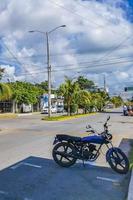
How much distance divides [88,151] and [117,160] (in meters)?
0.87

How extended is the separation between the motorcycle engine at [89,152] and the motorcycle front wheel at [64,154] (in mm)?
348

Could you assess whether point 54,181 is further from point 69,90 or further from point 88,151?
→ point 69,90

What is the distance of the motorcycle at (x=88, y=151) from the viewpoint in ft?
32.0

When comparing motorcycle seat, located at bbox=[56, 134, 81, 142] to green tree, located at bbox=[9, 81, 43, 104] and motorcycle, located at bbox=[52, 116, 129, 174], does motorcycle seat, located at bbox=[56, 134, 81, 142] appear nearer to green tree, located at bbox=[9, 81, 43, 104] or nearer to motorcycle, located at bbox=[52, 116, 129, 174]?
motorcycle, located at bbox=[52, 116, 129, 174]

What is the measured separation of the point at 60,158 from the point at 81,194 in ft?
10.1

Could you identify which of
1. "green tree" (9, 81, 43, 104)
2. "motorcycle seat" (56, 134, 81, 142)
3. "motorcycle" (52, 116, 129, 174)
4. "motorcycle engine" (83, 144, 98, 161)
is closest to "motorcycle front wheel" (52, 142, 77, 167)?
"motorcycle" (52, 116, 129, 174)

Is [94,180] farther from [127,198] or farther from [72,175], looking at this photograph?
[127,198]

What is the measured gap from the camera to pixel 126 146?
15305mm

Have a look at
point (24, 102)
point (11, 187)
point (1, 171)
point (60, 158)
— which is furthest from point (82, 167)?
point (24, 102)

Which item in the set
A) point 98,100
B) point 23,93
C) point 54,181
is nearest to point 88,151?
point 54,181

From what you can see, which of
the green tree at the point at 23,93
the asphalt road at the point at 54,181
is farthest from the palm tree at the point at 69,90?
→ the asphalt road at the point at 54,181

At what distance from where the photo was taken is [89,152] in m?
10.1

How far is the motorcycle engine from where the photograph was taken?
Answer: 10.1 m

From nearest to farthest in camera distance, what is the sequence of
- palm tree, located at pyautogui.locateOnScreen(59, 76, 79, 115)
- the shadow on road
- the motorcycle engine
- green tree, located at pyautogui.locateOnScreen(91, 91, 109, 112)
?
the shadow on road < the motorcycle engine < palm tree, located at pyautogui.locateOnScreen(59, 76, 79, 115) < green tree, located at pyautogui.locateOnScreen(91, 91, 109, 112)
